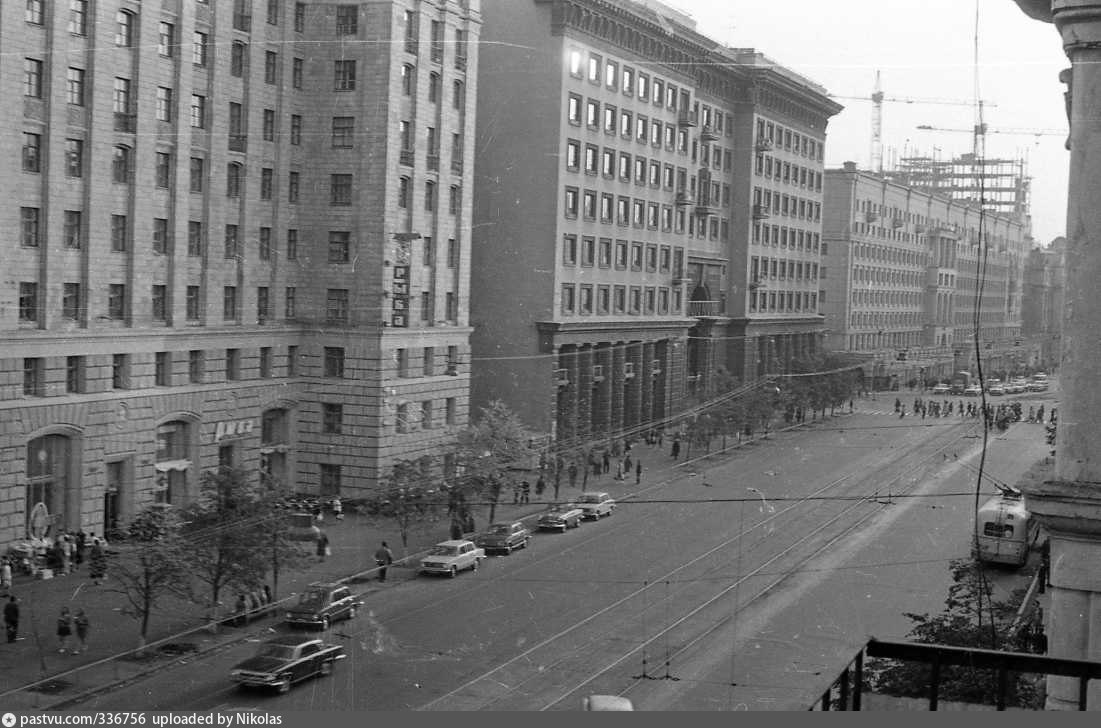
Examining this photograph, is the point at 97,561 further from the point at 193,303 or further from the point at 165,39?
the point at 165,39

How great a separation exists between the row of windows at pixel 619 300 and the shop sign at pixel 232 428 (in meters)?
3.57

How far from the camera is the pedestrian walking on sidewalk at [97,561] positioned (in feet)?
24.2

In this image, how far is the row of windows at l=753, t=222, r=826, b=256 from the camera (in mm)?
16812

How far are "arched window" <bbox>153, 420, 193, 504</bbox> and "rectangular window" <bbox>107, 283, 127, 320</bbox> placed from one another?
2.94 feet

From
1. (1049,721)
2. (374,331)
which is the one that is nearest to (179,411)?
(374,331)

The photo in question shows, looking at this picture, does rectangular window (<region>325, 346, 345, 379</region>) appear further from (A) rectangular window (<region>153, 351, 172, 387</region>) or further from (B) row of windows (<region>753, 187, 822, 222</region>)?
(B) row of windows (<region>753, 187, 822, 222</region>)

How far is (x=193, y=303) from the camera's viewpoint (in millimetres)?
9578

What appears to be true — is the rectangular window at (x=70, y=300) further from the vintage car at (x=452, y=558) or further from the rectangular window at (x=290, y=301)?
the vintage car at (x=452, y=558)

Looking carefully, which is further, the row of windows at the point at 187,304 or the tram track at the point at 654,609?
the row of windows at the point at 187,304

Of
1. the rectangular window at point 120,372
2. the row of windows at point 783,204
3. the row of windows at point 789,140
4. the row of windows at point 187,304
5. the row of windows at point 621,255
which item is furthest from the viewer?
the row of windows at point 789,140

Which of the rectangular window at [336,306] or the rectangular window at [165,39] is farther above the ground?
the rectangular window at [165,39]

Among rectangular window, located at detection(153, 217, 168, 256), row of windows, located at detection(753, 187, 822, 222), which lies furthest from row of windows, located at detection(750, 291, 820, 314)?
rectangular window, located at detection(153, 217, 168, 256)

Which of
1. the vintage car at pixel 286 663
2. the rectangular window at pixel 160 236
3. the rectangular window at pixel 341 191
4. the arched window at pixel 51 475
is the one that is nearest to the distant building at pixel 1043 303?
the vintage car at pixel 286 663

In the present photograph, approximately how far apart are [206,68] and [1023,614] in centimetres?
691
